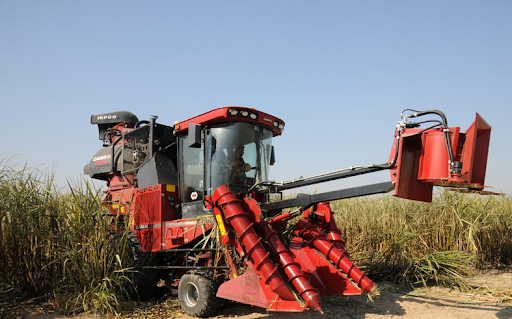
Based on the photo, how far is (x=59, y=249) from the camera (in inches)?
213

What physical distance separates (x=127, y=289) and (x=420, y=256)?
518 centimetres

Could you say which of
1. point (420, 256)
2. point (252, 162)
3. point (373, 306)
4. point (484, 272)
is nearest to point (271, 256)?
point (252, 162)

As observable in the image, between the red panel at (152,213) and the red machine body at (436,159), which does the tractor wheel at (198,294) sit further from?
the red machine body at (436,159)

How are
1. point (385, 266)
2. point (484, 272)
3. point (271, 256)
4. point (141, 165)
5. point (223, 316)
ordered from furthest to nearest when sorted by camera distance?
point (484, 272), point (385, 266), point (141, 165), point (223, 316), point (271, 256)

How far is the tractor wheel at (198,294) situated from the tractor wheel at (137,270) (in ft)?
2.56

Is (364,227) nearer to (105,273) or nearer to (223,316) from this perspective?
(223,316)

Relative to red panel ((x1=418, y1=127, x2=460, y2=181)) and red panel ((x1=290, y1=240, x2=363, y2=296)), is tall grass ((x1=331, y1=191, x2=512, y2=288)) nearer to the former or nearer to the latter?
red panel ((x1=290, y1=240, x2=363, y2=296))

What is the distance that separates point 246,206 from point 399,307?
256 centimetres

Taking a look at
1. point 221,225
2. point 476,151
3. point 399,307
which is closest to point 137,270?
point 221,225

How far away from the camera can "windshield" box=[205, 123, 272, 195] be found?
5.60m

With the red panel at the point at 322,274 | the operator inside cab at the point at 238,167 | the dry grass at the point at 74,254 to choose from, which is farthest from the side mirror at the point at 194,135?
the red panel at the point at 322,274

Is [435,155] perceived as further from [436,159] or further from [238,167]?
[238,167]

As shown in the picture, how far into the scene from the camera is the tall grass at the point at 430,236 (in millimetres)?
7020

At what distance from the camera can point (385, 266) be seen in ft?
24.2
